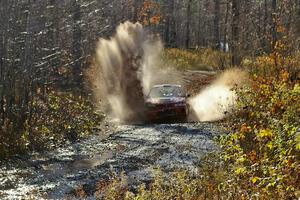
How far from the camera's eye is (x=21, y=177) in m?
12.2

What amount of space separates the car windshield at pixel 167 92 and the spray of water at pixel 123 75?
0.84m

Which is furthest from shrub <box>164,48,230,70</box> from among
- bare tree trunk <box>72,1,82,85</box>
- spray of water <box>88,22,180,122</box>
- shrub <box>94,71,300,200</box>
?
shrub <box>94,71,300,200</box>

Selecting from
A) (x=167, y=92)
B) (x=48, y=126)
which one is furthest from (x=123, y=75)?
(x=48, y=126)

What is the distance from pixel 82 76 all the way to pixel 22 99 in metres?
12.6

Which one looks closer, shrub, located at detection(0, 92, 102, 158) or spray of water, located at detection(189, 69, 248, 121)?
shrub, located at detection(0, 92, 102, 158)

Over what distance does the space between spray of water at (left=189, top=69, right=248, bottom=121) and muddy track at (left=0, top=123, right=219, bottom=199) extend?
257 cm

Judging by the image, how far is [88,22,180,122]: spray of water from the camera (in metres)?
23.3

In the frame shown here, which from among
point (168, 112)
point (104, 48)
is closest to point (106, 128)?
point (168, 112)

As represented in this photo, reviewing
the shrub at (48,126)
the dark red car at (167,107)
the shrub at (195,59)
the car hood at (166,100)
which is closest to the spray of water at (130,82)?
the dark red car at (167,107)

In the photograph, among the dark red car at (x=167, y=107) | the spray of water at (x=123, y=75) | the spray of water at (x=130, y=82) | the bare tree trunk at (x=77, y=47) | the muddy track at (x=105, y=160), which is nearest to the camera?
the muddy track at (x=105, y=160)

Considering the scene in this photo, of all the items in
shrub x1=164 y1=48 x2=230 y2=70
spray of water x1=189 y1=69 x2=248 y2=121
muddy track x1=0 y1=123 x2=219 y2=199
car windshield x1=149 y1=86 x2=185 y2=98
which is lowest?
muddy track x1=0 y1=123 x2=219 y2=199

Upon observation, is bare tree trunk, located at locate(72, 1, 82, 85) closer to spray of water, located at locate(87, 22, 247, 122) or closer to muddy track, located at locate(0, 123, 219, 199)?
spray of water, located at locate(87, 22, 247, 122)

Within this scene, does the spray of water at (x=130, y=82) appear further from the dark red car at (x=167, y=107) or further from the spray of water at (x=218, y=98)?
the dark red car at (x=167, y=107)

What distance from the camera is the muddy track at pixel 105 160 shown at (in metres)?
11.4
